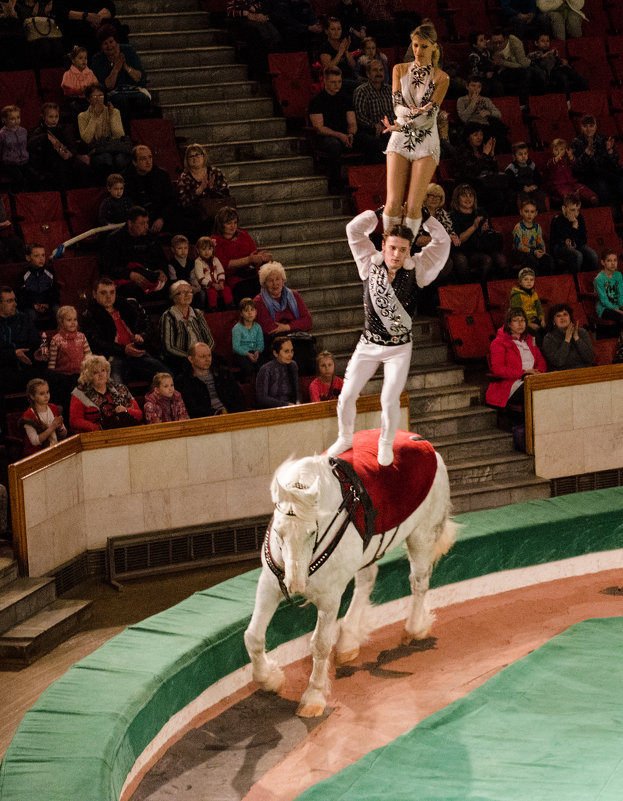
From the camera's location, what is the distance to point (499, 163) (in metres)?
11.9

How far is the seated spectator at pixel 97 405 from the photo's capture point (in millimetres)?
8031

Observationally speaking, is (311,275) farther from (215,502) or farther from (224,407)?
(215,502)

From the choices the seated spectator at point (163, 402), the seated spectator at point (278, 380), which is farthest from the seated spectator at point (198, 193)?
the seated spectator at point (163, 402)

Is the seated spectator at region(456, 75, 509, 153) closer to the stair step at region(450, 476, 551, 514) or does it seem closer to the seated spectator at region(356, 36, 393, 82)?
the seated spectator at region(356, 36, 393, 82)

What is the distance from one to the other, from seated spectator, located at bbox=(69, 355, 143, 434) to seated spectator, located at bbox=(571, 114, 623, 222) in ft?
20.5

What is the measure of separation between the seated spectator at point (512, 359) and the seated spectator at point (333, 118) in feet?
9.09

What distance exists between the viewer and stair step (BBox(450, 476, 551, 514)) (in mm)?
8938

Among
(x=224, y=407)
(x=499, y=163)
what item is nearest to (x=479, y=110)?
(x=499, y=163)

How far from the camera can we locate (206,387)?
859 cm

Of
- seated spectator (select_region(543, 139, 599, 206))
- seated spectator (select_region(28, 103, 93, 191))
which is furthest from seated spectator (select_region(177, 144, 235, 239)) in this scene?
seated spectator (select_region(543, 139, 599, 206))

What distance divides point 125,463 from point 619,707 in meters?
3.77

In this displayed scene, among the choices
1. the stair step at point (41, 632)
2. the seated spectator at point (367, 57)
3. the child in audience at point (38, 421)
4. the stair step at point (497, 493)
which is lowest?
the stair step at point (41, 632)

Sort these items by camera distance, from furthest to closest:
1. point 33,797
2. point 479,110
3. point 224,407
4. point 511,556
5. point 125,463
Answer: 1. point 479,110
2. point 224,407
3. point 125,463
4. point 511,556
5. point 33,797

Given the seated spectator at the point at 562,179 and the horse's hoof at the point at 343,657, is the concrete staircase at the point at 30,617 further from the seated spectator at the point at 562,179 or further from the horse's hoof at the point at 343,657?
the seated spectator at the point at 562,179
